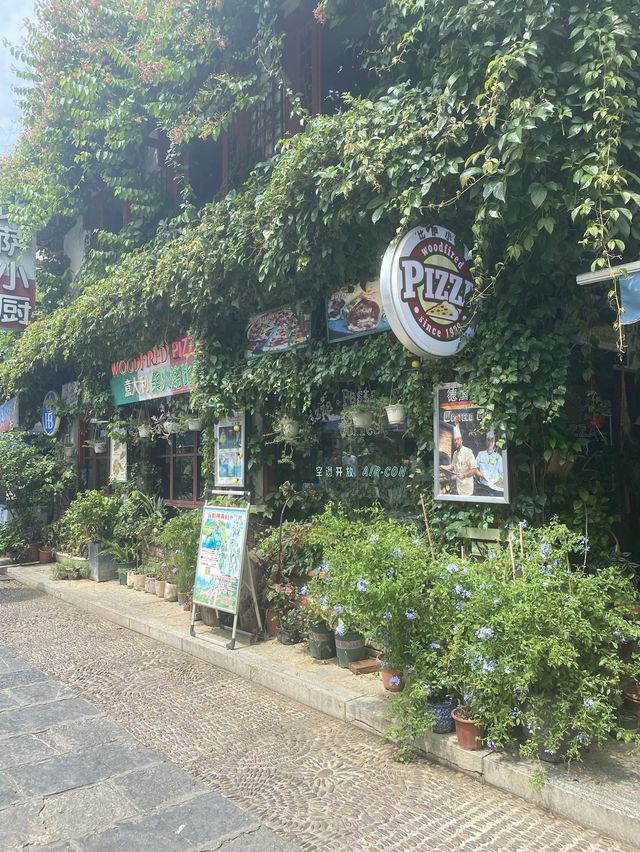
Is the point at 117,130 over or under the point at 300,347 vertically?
over

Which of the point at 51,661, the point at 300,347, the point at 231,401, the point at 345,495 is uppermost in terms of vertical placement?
the point at 300,347

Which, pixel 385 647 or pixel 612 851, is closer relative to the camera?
pixel 612 851

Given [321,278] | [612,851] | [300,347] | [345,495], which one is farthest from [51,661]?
[612,851]

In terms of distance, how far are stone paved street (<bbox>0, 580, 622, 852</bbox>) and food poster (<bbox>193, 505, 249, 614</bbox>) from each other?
842mm

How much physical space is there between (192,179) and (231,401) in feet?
14.3

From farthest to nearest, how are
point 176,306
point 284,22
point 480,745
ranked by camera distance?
1. point 176,306
2. point 284,22
3. point 480,745

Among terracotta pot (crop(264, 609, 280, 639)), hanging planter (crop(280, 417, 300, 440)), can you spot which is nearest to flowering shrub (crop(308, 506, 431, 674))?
terracotta pot (crop(264, 609, 280, 639))

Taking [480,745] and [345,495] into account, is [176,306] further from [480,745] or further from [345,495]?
[480,745]

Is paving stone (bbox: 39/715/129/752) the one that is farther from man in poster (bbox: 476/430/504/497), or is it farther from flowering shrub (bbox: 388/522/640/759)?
man in poster (bbox: 476/430/504/497)

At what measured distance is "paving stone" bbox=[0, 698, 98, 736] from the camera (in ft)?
16.7

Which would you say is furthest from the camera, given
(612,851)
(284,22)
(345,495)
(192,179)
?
(192,179)

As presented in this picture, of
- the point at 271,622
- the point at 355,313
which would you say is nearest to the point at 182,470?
the point at 271,622

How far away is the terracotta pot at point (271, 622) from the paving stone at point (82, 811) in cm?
308

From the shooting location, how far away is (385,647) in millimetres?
4707
